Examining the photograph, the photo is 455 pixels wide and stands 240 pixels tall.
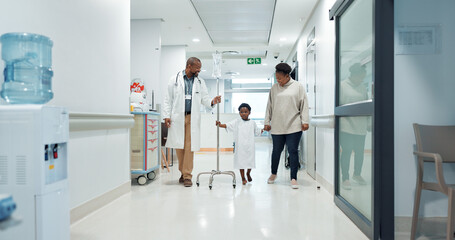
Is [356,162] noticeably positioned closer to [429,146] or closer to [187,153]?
[429,146]

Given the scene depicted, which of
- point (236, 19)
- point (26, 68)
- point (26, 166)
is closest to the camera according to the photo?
point (26, 166)

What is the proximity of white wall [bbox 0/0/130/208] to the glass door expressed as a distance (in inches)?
88.9

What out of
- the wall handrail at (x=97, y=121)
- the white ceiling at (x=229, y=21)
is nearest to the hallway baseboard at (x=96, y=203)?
the wall handrail at (x=97, y=121)

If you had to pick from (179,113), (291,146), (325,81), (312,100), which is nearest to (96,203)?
(179,113)

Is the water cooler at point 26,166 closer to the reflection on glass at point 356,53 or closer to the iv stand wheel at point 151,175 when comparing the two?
the reflection on glass at point 356,53

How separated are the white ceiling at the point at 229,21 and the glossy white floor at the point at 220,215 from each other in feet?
9.49

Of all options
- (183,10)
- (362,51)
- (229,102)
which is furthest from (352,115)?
(229,102)

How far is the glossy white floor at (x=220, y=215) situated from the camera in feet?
7.95

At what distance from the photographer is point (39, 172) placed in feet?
5.19

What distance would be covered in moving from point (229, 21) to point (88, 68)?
4015mm

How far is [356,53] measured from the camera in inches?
109

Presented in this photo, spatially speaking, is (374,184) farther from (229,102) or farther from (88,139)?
(229,102)

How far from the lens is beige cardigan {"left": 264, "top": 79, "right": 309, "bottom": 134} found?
4.15 m

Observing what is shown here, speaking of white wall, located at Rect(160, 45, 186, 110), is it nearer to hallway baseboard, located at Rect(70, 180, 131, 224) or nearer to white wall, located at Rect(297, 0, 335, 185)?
white wall, located at Rect(297, 0, 335, 185)
